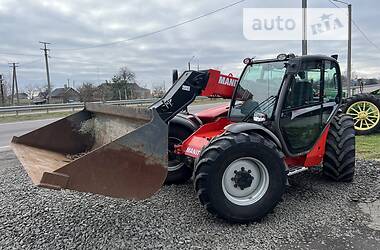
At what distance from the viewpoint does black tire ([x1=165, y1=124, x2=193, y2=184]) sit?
5.18 metres

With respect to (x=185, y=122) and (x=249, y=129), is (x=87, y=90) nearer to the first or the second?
(x=185, y=122)

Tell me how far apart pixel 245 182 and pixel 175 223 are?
914mm

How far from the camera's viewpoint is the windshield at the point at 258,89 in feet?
15.1

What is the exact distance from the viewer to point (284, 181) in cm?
403

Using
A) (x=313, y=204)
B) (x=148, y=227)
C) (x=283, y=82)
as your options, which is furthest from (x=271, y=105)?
(x=148, y=227)

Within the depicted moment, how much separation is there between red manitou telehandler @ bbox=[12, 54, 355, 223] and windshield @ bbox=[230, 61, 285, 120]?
0.02 meters

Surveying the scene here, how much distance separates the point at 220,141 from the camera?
387 centimetres

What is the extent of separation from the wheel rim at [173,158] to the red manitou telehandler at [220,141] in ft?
0.05

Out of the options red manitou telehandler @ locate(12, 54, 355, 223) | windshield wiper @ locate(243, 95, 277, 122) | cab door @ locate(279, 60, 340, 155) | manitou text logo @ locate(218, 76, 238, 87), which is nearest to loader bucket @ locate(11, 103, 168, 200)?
red manitou telehandler @ locate(12, 54, 355, 223)

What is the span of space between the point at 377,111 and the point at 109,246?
27.8ft

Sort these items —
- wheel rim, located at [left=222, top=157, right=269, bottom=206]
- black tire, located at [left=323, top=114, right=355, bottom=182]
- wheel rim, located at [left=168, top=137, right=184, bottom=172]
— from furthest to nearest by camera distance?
wheel rim, located at [left=168, top=137, right=184, bottom=172], black tire, located at [left=323, top=114, right=355, bottom=182], wheel rim, located at [left=222, top=157, right=269, bottom=206]

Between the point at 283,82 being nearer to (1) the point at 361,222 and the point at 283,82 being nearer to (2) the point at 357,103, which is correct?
(1) the point at 361,222

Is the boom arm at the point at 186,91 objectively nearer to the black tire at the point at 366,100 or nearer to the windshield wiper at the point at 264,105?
the windshield wiper at the point at 264,105

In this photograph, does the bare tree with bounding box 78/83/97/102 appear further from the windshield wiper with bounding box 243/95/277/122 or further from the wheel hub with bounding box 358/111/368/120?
the windshield wiper with bounding box 243/95/277/122
